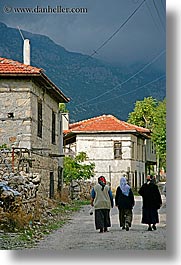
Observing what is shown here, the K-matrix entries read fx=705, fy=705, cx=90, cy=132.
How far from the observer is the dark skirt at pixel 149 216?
9.25m

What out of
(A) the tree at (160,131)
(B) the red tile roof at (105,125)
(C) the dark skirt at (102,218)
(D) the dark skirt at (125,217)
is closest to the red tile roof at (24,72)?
(B) the red tile roof at (105,125)

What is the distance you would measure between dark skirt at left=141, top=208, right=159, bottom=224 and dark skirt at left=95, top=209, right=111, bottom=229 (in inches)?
19.0

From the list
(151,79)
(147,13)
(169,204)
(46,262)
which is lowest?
(46,262)

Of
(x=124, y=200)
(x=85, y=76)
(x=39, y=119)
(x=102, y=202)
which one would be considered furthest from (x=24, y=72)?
(x=124, y=200)

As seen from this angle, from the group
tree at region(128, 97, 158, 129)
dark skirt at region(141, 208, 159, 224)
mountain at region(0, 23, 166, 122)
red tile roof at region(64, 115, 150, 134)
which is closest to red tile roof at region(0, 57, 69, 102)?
mountain at region(0, 23, 166, 122)

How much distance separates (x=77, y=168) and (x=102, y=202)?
0.77 meters

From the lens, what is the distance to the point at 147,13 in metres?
9.16

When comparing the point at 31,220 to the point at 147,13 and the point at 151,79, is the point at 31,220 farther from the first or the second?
the point at 147,13

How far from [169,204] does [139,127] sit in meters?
1.50

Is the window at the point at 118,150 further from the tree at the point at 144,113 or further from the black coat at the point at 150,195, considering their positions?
the black coat at the point at 150,195

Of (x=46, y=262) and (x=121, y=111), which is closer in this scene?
(x=46, y=262)

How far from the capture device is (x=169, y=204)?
28.6ft

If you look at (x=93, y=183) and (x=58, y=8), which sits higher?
(x=58, y=8)

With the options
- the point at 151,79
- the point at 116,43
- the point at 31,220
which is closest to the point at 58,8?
the point at 116,43
